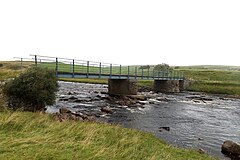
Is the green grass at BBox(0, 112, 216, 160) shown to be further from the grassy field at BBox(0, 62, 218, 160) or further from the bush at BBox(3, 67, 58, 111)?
the bush at BBox(3, 67, 58, 111)

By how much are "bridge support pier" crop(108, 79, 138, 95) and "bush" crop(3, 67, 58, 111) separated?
27.6 meters

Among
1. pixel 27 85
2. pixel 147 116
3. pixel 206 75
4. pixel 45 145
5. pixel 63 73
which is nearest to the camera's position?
pixel 45 145

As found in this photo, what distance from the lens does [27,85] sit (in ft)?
76.0

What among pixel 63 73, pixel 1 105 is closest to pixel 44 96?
pixel 1 105

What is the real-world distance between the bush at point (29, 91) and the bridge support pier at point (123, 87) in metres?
27.6

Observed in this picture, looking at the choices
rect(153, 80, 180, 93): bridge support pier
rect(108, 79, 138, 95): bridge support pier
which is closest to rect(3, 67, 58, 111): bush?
rect(108, 79, 138, 95): bridge support pier

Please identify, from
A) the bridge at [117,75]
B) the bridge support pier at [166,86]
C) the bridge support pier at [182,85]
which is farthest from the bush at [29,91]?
the bridge support pier at [182,85]

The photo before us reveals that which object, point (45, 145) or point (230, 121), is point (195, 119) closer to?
point (230, 121)

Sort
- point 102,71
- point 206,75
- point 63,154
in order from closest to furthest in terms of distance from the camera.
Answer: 1. point 63,154
2. point 102,71
3. point 206,75

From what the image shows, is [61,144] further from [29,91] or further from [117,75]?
[117,75]

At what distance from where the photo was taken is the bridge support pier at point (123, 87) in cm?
5066

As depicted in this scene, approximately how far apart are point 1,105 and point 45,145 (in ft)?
40.9

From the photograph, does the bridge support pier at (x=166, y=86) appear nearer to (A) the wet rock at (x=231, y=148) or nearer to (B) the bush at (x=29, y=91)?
(B) the bush at (x=29, y=91)

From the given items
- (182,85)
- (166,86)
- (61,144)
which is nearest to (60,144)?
(61,144)
